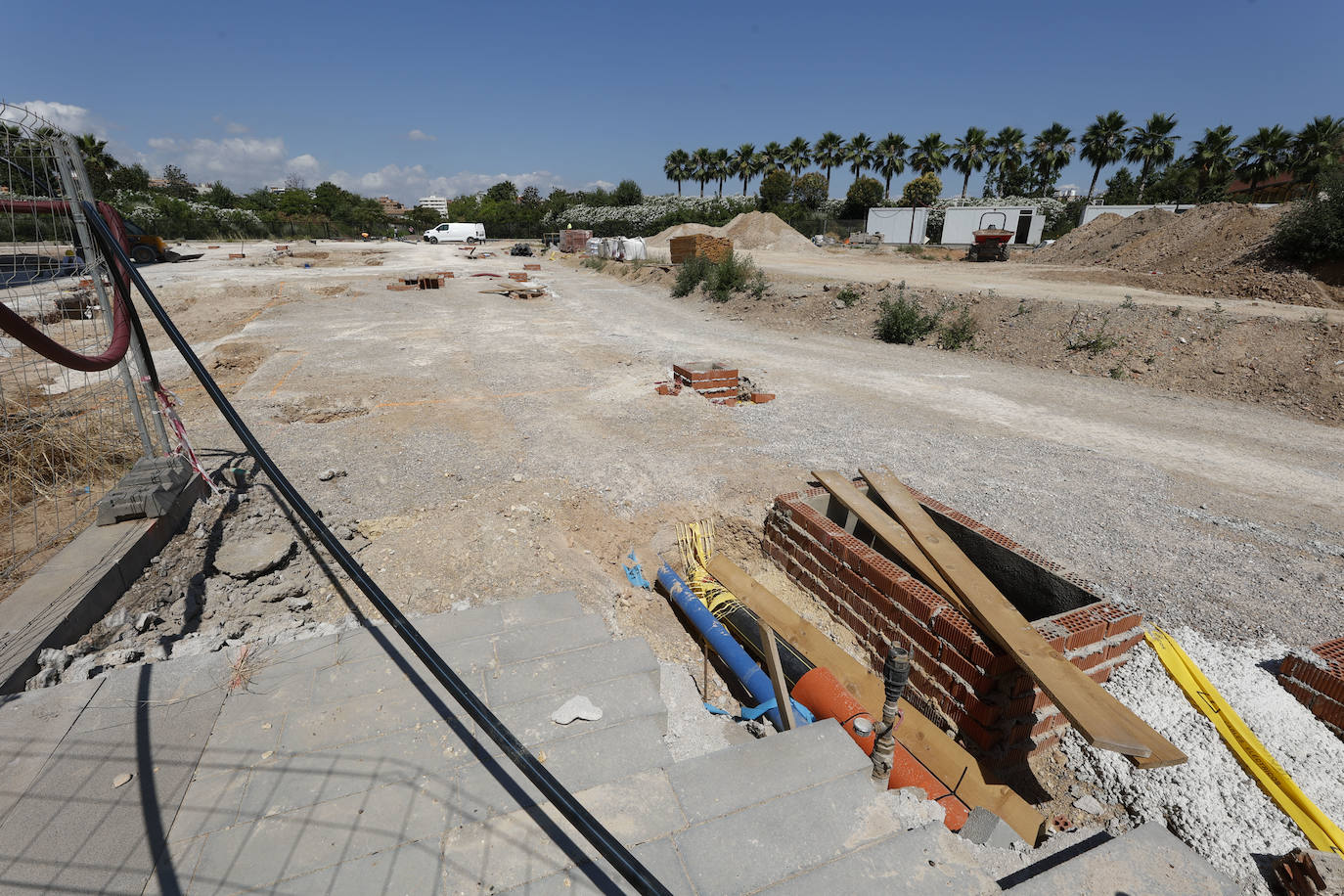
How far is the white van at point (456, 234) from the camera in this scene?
5050 cm

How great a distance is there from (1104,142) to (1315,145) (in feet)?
41.1

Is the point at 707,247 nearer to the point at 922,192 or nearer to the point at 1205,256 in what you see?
the point at 1205,256

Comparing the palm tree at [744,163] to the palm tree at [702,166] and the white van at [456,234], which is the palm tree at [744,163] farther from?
the white van at [456,234]

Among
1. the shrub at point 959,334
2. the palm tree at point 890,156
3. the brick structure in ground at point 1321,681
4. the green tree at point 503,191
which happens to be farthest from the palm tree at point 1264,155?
the green tree at point 503,191

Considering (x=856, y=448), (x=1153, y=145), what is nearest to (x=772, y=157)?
(x=1153, y=145)

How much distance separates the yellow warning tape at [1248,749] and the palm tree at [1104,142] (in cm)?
5645

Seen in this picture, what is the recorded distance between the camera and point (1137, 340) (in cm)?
1106

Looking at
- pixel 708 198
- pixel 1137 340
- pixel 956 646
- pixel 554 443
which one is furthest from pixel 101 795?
pixel 708 198

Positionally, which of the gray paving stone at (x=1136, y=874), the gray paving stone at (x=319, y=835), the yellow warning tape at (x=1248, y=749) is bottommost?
the yellow warning tape at (x=1248, y=749)

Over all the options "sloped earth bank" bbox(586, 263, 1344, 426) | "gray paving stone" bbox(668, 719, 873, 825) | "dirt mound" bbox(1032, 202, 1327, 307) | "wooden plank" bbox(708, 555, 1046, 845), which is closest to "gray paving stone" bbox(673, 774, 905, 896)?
"gray paving stone" bbox(668, 719, 873, 825)

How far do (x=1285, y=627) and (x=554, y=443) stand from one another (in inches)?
261

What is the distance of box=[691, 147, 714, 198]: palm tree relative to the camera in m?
61.8

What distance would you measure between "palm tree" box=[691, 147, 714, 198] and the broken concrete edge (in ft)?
214

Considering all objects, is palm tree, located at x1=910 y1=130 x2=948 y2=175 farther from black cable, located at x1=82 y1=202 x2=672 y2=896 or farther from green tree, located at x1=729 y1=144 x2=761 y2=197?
black cable, located at x1=82 y1=202 x2=672 y2=896
